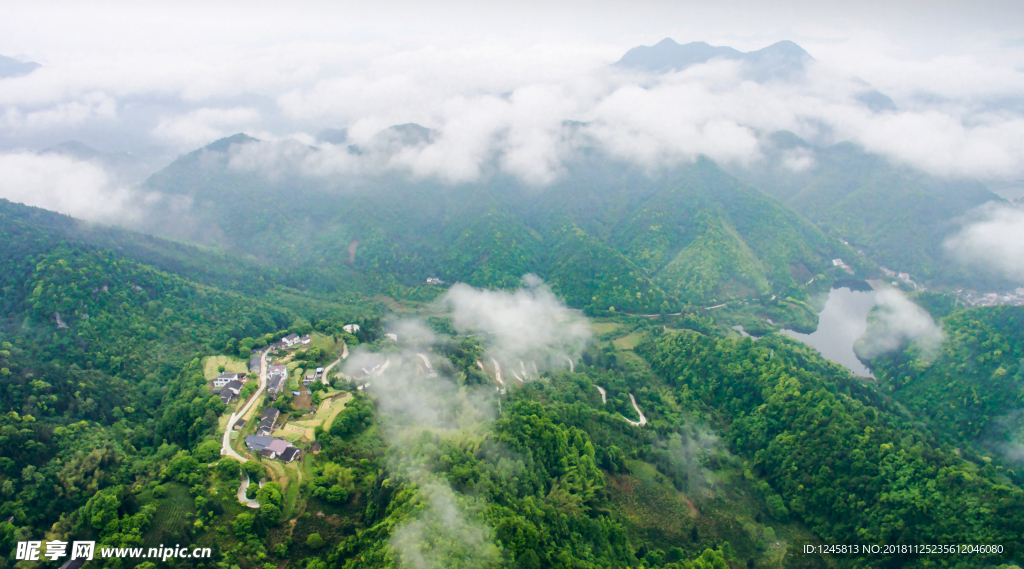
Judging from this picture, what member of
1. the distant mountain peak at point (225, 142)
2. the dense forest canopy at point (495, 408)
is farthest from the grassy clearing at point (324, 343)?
the distant mountain peak at point (225, 142)

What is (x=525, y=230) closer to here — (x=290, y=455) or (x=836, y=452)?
(x=836, y=452)

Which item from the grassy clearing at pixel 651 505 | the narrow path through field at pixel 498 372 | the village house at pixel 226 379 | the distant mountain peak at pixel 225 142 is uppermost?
the distant mountain peak at pixel 225 142

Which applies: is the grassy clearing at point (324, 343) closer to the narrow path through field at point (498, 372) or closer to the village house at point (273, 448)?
the village house at point (273, 448)

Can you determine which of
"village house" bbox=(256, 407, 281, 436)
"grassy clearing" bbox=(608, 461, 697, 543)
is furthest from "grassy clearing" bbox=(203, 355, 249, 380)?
"grassy clearing" bbox=(608, 461, 697, 543)

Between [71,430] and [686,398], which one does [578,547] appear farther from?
[71,430]

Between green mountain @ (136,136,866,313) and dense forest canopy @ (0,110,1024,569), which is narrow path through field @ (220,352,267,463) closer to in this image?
dense forest canopy @ (0,110,1024,569)

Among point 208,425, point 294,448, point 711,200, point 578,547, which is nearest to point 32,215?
point 208,425
